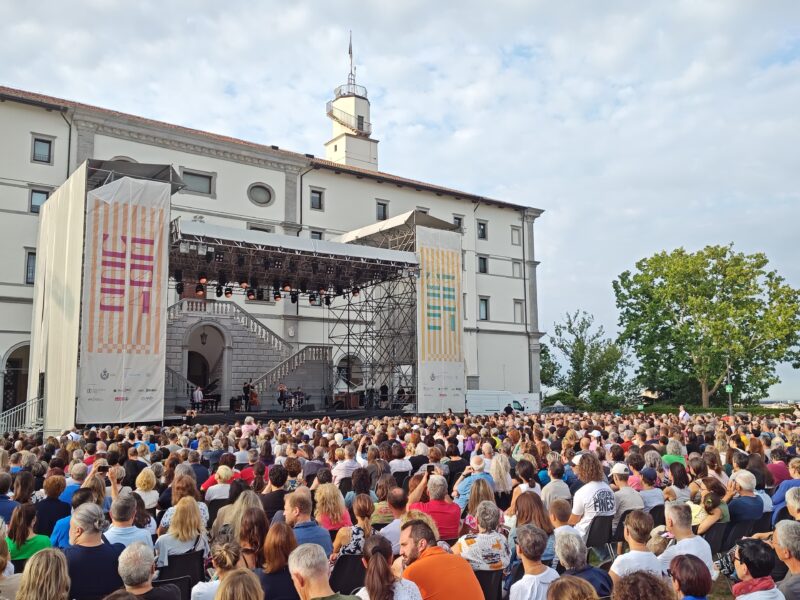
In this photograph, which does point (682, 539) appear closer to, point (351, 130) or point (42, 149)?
point (42, 149)

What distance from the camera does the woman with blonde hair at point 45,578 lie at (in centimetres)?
341

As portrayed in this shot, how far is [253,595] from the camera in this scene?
3.04 m

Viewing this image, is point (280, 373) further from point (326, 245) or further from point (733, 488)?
point (733, 488)

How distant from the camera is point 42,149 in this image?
87.0ft

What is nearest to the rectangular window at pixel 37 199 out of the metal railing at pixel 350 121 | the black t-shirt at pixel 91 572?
the metal railing at pixel 350 121

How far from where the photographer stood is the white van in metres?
34.3

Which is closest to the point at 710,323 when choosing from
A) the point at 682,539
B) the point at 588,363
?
the point at 588,363

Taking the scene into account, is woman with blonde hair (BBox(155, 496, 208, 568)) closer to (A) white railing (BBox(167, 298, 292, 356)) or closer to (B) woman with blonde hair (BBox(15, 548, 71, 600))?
(B) woman with blonde hair (BBox(15, 548, 71, 600))

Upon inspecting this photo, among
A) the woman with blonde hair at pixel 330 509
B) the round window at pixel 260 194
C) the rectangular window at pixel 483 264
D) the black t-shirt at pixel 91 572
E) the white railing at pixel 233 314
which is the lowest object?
the black t-shirt at pixel 91 572

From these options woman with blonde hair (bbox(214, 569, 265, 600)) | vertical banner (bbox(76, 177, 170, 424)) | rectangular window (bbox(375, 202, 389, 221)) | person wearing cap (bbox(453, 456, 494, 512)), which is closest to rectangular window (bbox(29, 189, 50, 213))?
vertical banner (bbox(76, 177, 170, 424))

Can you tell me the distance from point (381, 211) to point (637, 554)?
32657 millimetres

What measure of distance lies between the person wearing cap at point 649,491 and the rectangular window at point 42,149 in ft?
86.6

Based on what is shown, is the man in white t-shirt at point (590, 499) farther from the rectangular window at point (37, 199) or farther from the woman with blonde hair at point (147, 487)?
the rectangular window at point (37, 199)

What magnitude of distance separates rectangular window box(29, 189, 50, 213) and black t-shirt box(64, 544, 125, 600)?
25.1 metres
